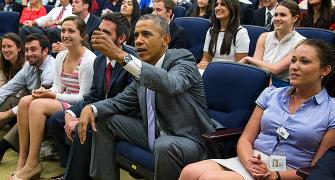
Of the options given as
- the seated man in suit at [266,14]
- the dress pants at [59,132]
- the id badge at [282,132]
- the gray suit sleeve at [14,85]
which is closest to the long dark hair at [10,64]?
the gray suit sleeve at [14,85]

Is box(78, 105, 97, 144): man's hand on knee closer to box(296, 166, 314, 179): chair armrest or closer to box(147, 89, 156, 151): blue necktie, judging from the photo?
box(147, 89, 156, 151): blue necktie

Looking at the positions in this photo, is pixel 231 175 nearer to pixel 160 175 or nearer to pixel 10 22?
pixel 160 175

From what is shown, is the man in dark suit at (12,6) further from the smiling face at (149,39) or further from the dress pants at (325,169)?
the dress pants at (325,169)

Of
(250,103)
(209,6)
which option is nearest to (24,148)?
(250,103)

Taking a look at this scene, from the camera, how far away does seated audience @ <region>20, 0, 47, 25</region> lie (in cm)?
592

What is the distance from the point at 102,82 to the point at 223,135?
0.98m

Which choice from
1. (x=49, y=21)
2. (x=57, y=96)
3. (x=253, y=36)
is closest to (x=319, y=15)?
(x=253, y=36)

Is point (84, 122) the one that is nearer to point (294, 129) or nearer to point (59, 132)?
point (59, 132)

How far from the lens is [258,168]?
197cm

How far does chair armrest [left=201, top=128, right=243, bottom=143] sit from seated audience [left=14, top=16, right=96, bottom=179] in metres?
1.15

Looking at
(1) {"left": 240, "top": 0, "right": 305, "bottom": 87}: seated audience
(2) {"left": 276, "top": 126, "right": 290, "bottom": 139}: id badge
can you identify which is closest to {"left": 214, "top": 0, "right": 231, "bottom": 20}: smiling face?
(1) {"left": 240, "top": 0, "right": 305, "bottom": 87}: seated audience

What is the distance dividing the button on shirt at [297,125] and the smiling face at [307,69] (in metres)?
0.07

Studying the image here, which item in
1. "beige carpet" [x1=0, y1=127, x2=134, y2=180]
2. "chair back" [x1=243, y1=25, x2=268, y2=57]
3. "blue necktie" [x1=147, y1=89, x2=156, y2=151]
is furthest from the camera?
"chair back" [x1=243, y1=25, x2=268, y2=57]

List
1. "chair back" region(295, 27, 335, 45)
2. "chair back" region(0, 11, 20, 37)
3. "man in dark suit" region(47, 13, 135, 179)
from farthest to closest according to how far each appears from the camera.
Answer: "chair back" region(0, 11, 20, 37) → "chair back" region(295, 27, 335, 45) → "man in dark suit" region(47, 13, 135, 179)
